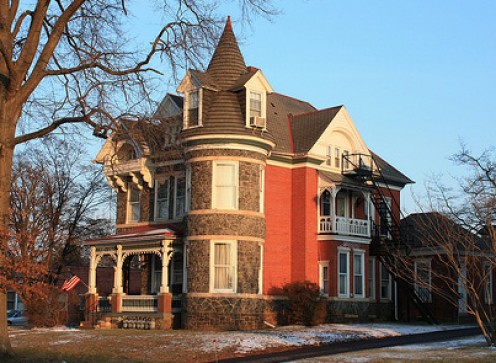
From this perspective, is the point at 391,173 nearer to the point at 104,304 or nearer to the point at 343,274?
the point at 343,274

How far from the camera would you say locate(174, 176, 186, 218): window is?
33.3 metres

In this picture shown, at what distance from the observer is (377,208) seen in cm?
3616

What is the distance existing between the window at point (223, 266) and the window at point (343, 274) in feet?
22.4

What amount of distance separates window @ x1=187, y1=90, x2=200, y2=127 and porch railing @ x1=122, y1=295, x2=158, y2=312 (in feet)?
26.5

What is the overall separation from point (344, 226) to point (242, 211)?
262 inches

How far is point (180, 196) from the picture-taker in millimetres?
33531

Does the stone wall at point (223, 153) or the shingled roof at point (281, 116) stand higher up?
the shingled roof at point (281, 116)

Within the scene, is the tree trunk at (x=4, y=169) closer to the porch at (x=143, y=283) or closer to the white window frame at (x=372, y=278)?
the porch at (x=143, y=283)

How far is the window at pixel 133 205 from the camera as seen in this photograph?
36.4 metres

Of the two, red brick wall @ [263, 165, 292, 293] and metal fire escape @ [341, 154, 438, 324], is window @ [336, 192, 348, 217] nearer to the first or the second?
metal fire escape @ [341, 154, 438, 324]

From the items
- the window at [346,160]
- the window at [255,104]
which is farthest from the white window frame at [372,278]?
the window at [255,104]

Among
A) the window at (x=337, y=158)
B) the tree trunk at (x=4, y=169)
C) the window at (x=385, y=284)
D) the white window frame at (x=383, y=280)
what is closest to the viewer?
the tree trunk at (x=4, y=169)

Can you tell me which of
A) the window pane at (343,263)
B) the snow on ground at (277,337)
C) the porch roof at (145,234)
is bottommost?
the snow on ground at (277,337)

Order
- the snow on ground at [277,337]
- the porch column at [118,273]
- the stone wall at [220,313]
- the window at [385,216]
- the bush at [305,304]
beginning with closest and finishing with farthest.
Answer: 1. the snow on ground at [277,337]
2. the stone wall at [220,313]
3. the bush at [305,304]
4. the porch column at [118,273]
5. the window at [385,216]
